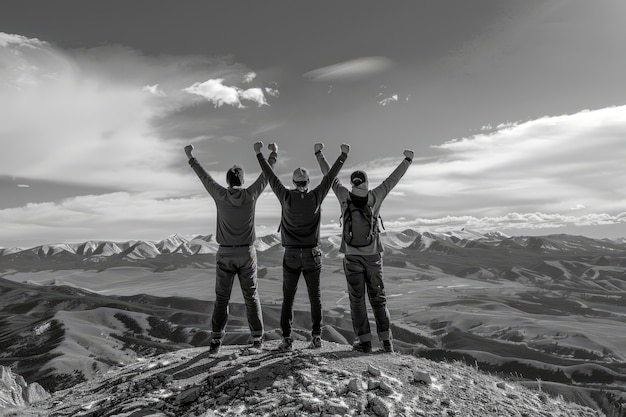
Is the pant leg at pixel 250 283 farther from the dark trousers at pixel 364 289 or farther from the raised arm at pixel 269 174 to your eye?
the dark trousers at pixel 364 289

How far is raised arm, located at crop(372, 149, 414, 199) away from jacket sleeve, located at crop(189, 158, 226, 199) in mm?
3281

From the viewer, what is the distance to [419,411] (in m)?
6.34

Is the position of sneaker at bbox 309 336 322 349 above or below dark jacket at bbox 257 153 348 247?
below

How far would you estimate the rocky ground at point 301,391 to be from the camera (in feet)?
20.6

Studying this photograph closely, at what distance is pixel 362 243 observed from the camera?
28.1ft

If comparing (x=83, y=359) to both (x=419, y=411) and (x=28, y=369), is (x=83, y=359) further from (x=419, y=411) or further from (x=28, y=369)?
(x=419, y=411)

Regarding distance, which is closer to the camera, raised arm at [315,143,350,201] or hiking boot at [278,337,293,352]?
raised arm at [315,143,350,201]

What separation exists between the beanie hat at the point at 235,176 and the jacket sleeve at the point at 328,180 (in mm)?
1696

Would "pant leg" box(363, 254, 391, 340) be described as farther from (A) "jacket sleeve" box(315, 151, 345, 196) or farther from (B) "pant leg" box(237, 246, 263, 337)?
(B) "pant leg" box(237, 246, 263, 337)

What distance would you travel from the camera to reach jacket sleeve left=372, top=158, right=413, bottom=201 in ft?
28.3

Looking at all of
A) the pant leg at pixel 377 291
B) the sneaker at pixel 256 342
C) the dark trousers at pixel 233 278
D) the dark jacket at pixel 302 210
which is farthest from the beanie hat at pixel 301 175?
the sneaker at pixel 256 342

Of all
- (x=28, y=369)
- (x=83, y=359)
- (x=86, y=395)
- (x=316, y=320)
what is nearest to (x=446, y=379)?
(x=316, y=320)

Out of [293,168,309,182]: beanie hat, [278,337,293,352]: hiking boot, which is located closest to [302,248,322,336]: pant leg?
[278,337,293,352]: hiking boot

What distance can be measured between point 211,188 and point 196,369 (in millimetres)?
3711
